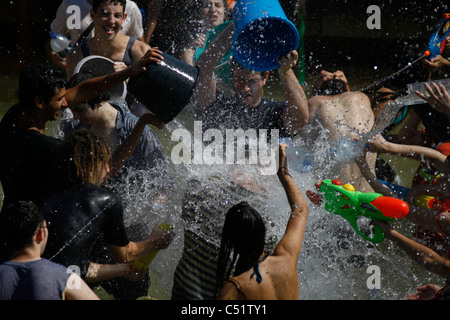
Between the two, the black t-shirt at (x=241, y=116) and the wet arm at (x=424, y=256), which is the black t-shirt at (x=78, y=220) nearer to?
the wet arm at (x=424, y=256)

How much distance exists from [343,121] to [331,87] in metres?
0.39

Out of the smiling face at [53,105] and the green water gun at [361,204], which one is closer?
the green water gun at [361,204]

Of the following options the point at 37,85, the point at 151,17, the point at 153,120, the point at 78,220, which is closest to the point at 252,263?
the point at 78,220

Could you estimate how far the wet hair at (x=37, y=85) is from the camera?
250cm

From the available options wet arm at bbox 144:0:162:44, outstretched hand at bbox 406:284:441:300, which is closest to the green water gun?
outstretched hand at bbox 406:284:441:300

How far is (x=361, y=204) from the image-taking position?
244cm

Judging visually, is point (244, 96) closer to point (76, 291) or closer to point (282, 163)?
point (282, 163)

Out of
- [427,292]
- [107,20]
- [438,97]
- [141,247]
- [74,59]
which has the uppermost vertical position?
[107,20]

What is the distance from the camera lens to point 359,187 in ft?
10.0

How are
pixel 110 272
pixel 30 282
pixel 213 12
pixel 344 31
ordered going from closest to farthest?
pixel 30 282, pixel 110 272, pixel 213 12, pixel 344 31

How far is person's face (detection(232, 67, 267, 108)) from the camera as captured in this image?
345 cm

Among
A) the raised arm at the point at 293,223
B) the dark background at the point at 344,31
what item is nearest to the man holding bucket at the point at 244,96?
the raised arm at the point at 293,223

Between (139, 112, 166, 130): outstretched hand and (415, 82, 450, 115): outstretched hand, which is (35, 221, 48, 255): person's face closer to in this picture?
(139, 112, 166, 130): outstretched hand

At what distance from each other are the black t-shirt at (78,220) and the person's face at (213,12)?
2.44m
